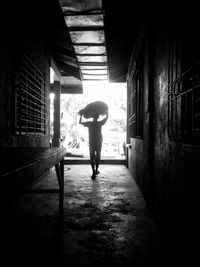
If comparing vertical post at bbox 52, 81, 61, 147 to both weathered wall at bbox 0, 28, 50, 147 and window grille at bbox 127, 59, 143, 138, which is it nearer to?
window grille at bbox 127, 59, 143, 138

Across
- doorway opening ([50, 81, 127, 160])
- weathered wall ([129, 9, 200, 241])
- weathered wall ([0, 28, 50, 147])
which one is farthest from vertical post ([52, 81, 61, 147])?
doorway opening ([50, 81, 127, 160])

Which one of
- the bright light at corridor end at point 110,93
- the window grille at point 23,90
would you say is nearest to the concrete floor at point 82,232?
the window grille at point 23,90

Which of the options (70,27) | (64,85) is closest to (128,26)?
(70,27)

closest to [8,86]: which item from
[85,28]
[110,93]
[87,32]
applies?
[85,28]

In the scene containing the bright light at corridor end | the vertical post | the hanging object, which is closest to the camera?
the hanging object

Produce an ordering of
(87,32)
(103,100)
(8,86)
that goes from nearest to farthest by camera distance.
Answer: (8,86), (87,32), (103,100)

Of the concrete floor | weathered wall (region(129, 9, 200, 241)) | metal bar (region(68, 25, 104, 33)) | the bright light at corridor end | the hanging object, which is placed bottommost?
the concrete floor

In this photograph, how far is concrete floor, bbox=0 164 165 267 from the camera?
249 centimetres

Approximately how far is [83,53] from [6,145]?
12.4 feet

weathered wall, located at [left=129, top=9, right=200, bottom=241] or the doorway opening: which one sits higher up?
the doorway opening

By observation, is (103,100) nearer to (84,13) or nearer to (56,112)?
(56,112)

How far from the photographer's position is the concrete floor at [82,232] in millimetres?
2495

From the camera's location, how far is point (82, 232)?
10.4 ft

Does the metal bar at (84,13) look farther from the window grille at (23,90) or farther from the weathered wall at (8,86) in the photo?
the window grille at (23,90)
